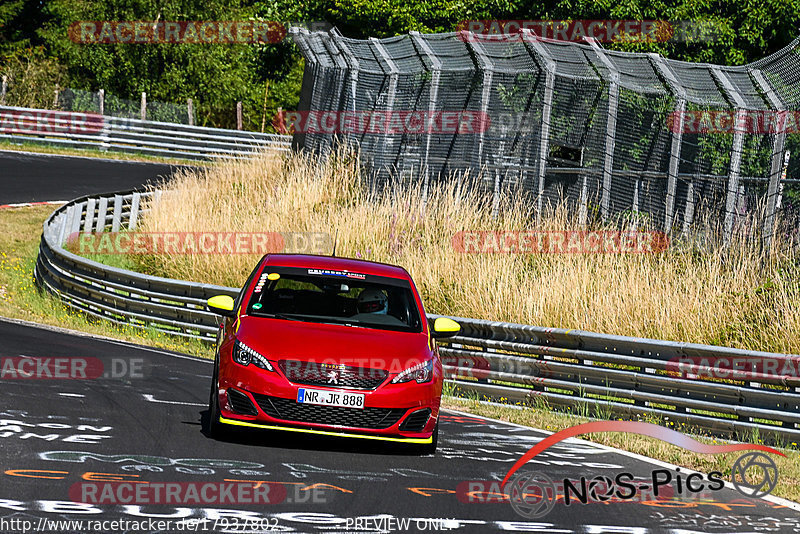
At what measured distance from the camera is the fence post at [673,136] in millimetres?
17422

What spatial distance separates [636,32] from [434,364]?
25.5m

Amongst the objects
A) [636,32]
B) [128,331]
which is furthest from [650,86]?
[636,32]

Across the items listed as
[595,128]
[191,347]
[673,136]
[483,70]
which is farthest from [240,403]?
[483,70]

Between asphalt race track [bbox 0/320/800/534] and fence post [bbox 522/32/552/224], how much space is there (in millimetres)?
8345

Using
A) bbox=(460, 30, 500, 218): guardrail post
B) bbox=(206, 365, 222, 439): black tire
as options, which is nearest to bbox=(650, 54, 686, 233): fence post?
bbox=(460, 30, 500, 218): guardrail post

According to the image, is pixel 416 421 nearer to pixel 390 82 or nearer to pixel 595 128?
pixel 595 128

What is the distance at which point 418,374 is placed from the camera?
9.27 m

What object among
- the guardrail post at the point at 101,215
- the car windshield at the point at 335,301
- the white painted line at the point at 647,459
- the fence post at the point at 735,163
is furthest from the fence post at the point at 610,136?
the guardrail post at the point at 101,215

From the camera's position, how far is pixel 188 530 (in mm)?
6645

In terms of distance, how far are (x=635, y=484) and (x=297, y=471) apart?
2480mm

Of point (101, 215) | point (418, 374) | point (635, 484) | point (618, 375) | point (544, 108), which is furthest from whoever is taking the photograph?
point (101, 215)

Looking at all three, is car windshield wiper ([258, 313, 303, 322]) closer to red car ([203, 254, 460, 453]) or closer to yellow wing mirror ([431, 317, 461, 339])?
red car ([203, 254, 460, 453])

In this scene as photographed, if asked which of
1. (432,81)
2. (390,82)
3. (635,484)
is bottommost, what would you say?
(635,484)

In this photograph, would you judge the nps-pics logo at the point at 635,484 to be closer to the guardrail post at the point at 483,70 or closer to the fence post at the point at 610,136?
the fence post at the point at 610,136
